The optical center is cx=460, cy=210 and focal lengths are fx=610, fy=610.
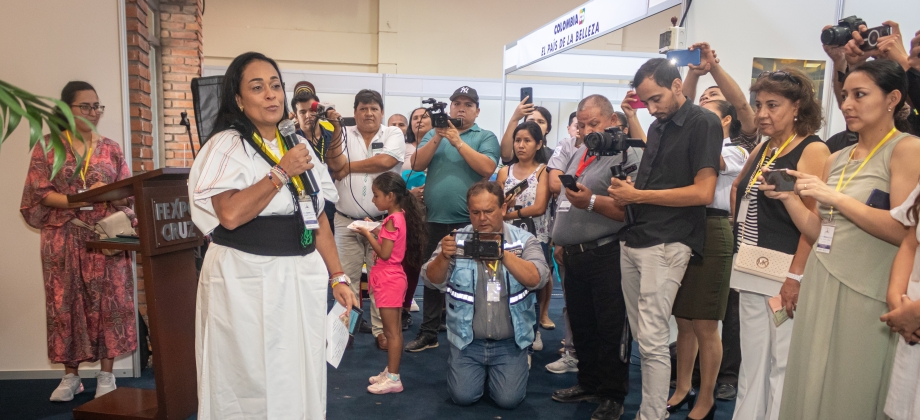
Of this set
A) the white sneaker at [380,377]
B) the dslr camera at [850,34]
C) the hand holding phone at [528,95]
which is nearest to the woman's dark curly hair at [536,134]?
the hand holding phone at [528,95]

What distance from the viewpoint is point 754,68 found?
348 cm

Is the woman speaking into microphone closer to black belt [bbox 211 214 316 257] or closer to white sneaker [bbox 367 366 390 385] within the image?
black belt [bbox 211 214 316 257]

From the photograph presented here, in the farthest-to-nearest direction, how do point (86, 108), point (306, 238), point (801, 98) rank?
1. point (86, 108)
2. point (801, 98)
3. point (306, 238)

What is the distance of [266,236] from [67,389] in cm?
206

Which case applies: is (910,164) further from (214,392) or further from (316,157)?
(214,392)

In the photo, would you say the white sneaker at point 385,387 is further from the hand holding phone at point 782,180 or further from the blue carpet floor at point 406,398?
the hand holding phone at point 782,180

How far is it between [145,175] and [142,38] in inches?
66.2

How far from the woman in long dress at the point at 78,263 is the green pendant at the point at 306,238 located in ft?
5.51

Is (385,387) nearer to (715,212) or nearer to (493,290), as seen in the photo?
(493,290)

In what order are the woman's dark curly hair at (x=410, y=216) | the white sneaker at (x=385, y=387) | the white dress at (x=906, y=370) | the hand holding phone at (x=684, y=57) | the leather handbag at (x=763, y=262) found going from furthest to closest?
1. the woman's dark curly hair at (x=410, y=216)
2. the white sneaker at (x=385, y=387)
3. the hand holding phone at (x=684, y=57)
4. the leather handbag at (x=763, y=262)
5. the white dress at (x=906, y=370)

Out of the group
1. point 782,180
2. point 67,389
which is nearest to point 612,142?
point 782,180

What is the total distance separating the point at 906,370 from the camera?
1705mm

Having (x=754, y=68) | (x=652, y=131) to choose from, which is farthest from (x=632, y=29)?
(x=652, y=131)

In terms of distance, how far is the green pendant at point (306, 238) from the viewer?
6.23 feet
